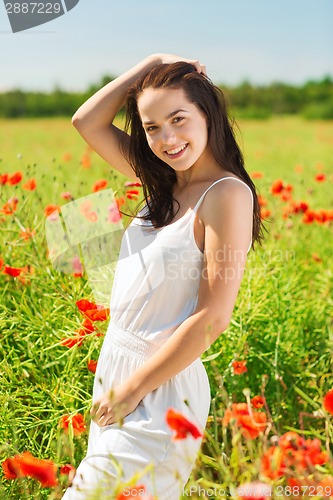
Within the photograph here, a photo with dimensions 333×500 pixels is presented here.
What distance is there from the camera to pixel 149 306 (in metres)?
1.39

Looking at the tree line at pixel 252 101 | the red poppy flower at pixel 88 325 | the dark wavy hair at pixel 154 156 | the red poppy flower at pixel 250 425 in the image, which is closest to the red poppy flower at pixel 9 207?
the red poppy flower at pixel 88 325

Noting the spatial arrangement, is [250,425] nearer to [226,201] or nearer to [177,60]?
[226,201]

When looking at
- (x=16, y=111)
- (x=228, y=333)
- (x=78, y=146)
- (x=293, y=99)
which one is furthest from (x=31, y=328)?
(x=293, y=99)

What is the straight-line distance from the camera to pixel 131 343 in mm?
1421

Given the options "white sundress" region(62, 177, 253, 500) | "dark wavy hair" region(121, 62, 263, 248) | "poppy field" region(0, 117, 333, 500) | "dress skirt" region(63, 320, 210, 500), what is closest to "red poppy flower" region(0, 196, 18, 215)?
"poppy field" region(0, 117, 333, 500)

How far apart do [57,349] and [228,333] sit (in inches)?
19.8

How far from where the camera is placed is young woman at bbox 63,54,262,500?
51.1 inches

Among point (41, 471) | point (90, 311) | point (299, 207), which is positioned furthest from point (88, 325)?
point (299, 207)

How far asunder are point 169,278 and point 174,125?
306 millimetres

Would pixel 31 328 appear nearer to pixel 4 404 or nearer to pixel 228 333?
pixel 4 404

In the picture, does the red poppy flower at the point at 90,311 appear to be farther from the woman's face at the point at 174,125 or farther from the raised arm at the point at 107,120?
the woman's face at the point at 174,125

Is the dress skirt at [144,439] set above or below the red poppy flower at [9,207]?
below

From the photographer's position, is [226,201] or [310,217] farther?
[310,217]

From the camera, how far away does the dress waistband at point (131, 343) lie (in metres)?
1.40
